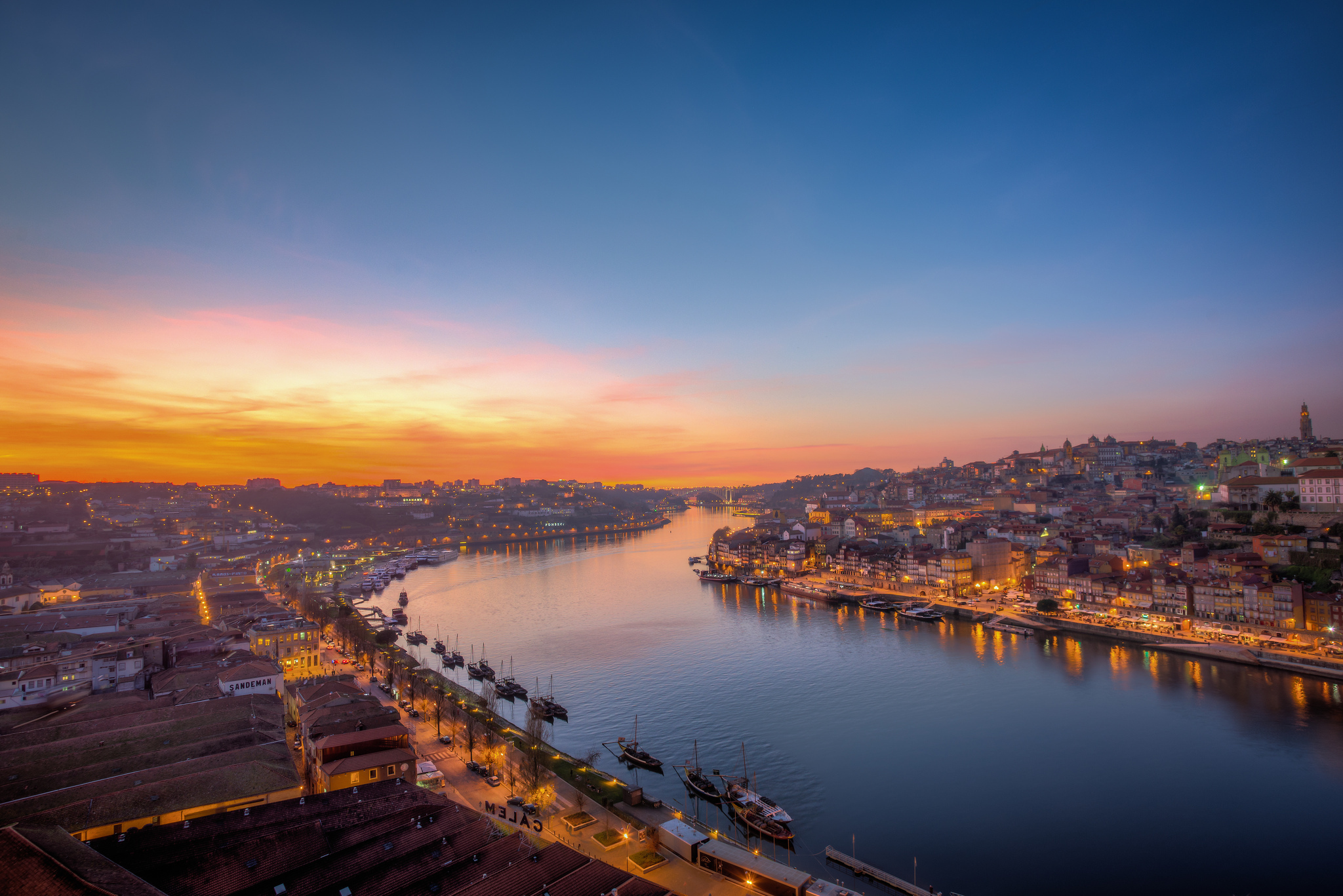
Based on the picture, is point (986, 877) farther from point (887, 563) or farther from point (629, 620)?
point (887, 563)

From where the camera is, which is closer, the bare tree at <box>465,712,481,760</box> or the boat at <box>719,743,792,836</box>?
the boat at <box>719,743,792,836</box>

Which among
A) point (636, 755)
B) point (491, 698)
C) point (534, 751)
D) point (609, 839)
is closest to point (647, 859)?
point (609, 839)

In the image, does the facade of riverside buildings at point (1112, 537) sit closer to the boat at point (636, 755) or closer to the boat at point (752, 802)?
the boat at point (752, 802)

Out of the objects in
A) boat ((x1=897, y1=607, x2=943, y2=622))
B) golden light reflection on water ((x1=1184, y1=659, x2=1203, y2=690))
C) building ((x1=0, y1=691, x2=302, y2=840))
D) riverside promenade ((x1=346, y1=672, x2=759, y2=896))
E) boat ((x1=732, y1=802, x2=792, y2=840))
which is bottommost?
boat ((x1=897, y1=607, x2=943, y2=622))

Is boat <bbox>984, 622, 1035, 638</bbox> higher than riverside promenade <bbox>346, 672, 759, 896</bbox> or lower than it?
lower

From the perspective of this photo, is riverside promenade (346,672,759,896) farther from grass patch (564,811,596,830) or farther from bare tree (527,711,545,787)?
bare tree (527,711,545,787)

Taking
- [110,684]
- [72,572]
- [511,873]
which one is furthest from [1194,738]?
[72,572]

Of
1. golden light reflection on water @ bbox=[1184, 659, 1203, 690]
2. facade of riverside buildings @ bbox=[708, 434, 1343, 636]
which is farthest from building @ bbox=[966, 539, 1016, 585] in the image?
golden light reflection on water @ bbox=[1184, 659, 1203, 690]

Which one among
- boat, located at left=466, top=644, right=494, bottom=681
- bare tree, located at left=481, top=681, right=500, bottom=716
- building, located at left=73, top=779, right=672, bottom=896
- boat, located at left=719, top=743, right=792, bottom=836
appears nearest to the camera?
building, located at left=73, top=779, right=672, bottom=896
